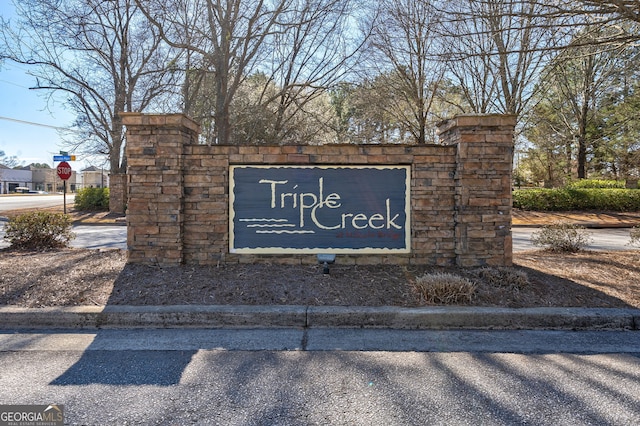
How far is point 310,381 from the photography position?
105 inches

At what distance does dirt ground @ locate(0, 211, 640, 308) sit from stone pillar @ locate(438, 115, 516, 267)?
0.37 metres

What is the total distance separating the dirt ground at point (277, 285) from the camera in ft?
13.2

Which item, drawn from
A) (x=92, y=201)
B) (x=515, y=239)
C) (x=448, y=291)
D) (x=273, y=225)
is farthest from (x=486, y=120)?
(x=92, y=201)

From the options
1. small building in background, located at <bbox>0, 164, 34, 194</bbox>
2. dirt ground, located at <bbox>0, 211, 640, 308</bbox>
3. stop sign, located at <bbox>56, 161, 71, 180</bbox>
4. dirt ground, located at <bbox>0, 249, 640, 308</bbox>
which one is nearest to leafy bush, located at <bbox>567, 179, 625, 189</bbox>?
dirt ground, located at <bbox>0, 211, 640, 308</bbox>

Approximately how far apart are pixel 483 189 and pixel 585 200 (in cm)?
1718

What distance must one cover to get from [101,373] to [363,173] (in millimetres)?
3731

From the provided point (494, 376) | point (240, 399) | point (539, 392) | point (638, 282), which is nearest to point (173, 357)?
point (240, 399)

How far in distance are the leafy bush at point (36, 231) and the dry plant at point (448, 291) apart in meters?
6.50

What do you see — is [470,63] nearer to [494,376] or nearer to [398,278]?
[398,278]

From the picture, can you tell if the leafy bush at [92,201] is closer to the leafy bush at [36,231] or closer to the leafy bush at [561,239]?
the leafy bush at [36,231]

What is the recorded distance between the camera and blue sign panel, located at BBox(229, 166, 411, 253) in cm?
513

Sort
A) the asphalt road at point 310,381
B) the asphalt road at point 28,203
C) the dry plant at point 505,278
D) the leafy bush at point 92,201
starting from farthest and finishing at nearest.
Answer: the asphalt road at point 28,203 → the leafy bush at point 92,201 → the dry plant at point 505,278 → the asphalt road at point 310,381

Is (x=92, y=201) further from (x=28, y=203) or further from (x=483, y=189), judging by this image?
(x=483, y=189)

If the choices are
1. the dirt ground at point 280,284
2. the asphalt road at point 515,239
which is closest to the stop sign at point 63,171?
the asphalt road at point 515,239
